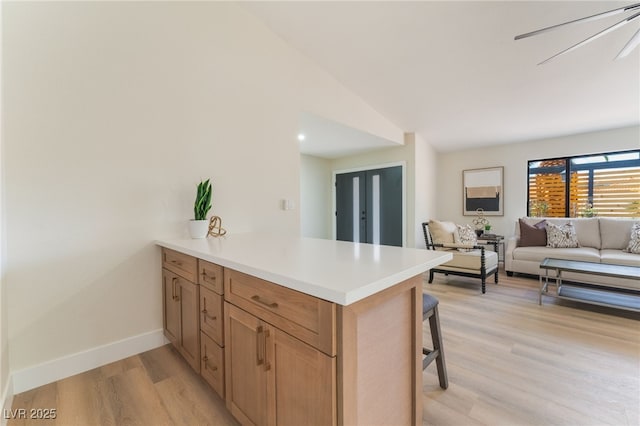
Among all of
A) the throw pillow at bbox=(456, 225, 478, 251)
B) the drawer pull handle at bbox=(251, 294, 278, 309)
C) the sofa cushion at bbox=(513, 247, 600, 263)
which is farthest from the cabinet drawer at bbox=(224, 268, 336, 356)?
the sofa cushion at bbox=(513, 247, 600, 263)

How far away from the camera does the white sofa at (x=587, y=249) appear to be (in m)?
3.33

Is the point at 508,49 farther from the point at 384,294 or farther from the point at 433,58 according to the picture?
the point at 384,294

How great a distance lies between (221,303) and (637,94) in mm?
4651

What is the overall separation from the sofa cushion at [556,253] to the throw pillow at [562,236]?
11 centimetres

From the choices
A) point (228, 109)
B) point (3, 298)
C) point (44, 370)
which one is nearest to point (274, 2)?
point (228, 109)

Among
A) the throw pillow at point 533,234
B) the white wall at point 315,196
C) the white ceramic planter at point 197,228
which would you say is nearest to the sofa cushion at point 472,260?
the throw pillow at point 533,234

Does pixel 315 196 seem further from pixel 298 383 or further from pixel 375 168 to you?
pixel 298 383

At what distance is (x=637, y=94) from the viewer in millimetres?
3020

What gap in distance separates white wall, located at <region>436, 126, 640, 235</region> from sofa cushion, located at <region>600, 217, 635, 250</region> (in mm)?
1009

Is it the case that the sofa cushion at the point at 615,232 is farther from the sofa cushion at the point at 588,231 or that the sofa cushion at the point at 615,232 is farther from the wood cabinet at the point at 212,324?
the wood cabinet at the point at 212,324

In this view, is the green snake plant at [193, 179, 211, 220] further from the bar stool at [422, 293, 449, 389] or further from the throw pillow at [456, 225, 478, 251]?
the throw pillow at [456, 225, 478, 251]

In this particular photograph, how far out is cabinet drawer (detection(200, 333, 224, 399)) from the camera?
1362 mm

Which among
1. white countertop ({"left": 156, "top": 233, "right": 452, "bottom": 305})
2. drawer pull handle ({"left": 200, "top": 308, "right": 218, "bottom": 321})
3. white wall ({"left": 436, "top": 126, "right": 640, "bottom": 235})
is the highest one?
white wall ({"left": 436, "top": 126, "right": 640, "bottom": 235})

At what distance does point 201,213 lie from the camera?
2127 mm
